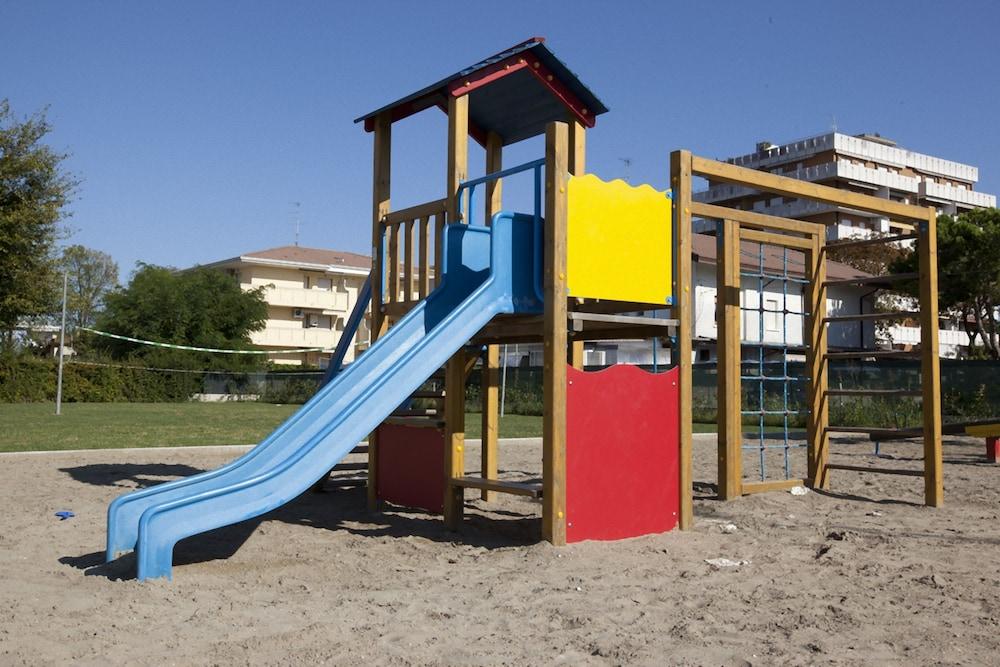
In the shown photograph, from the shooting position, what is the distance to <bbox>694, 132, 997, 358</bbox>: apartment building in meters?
62.9

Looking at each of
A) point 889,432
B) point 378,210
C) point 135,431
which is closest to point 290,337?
point 135,431

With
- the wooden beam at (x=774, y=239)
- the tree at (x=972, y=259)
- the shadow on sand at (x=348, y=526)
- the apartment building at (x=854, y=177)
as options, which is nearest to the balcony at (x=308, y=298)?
the apartment building at (x=854, y=177)

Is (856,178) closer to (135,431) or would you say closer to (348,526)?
(135,431)

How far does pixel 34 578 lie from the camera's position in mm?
5180

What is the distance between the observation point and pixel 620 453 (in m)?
6.49

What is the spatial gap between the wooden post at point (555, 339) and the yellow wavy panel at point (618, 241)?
0.14 m

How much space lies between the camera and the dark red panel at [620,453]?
20.4ft

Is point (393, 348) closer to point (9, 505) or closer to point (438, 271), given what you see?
point (438, 271)

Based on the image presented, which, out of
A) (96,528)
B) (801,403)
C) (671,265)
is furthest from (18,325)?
(671,265)

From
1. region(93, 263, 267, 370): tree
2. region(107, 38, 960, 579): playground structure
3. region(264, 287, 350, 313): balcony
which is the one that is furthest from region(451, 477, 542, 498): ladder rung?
region(264, 287, 350, 313): balcony

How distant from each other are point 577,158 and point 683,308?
1.85 m

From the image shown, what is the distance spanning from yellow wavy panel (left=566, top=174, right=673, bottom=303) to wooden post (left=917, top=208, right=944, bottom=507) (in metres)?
3.40

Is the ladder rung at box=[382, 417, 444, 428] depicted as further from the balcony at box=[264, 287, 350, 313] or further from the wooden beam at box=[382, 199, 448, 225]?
the balcony at box=[264, 287, 350, 313]

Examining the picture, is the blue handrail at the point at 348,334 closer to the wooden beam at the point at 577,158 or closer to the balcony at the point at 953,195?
the wooden beam at the point at 577,158
